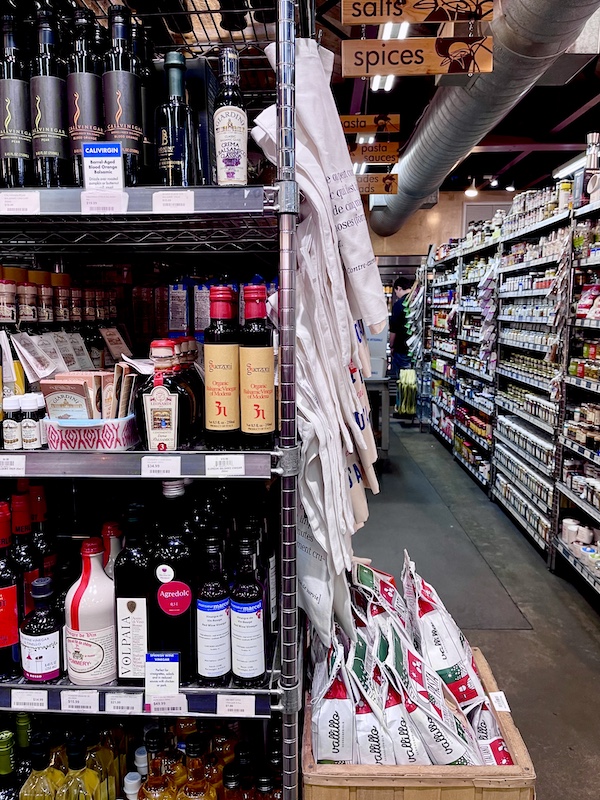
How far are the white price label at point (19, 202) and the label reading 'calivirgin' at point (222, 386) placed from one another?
1.59 ft

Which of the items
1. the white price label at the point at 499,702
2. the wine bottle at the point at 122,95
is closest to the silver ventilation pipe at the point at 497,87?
the wine bottle at the point at 122,95

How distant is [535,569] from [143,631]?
3.47 metres

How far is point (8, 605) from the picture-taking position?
148 centimetres

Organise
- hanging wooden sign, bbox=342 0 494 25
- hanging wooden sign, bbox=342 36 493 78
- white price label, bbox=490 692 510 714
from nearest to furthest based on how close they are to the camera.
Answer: white price label, bbox=490 692 510 714
hanging wooden sign, bbox=342 0 494 25
hanging wooden sign, bbox=342 36 493 78

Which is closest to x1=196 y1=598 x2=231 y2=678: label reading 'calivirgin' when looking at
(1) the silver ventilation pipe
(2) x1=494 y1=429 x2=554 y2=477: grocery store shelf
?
(1) the silver ventilation pipe

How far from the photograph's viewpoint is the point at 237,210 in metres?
1.30

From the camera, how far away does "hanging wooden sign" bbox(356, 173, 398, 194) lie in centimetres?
644

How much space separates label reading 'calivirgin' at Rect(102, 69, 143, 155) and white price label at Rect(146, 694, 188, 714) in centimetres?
129

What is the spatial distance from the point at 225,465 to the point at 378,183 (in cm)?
584

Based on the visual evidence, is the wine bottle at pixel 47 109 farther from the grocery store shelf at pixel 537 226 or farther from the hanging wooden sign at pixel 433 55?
the grocery store shelf at pixel 537 226

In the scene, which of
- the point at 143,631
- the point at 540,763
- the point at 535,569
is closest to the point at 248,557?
the point at 143,631

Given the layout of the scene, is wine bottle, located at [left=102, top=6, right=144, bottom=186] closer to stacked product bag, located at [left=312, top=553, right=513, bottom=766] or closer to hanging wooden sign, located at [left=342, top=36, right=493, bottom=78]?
stacked product bag, located at [left=312, top=553, right=513, bottom=766]

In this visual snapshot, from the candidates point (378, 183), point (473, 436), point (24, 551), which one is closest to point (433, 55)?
point (24, 551)

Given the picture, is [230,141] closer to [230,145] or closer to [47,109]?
[230,145]
